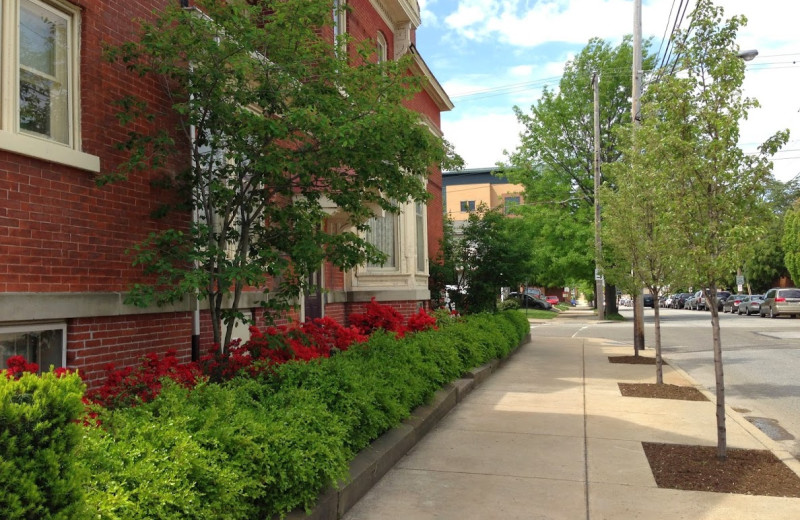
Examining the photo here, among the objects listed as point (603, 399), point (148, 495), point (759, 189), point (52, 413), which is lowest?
point (603, 399)

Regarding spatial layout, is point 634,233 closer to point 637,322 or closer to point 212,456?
point 637,322

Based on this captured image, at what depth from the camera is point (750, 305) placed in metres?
38.5

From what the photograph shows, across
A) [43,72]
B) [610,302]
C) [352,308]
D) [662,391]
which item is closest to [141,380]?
[43,72]

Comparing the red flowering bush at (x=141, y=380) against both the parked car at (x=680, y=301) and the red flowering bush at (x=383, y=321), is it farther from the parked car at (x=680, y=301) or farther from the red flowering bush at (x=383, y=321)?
the parked car at (x=680, y=301)

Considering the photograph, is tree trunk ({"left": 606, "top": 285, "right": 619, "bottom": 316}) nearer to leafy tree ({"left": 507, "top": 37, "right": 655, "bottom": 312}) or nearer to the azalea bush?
leafy tree ({"left": 507, "top": 37, "right": 655, "bottom": 312})

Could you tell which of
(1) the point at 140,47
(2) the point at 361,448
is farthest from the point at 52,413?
(1) the point at 140,47

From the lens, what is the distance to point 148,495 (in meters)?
2.92

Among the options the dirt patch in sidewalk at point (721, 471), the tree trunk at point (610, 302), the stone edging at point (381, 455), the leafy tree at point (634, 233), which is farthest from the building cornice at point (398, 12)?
the tree trunk at point (610, 302)

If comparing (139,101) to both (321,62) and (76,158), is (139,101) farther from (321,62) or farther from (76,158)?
(321,62)

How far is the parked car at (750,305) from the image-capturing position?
1484 inches

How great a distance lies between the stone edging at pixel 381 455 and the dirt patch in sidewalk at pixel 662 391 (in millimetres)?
2729

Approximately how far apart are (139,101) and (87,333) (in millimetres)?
2062

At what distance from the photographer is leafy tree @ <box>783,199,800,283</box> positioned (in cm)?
4528

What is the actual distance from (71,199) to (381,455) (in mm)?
3289
